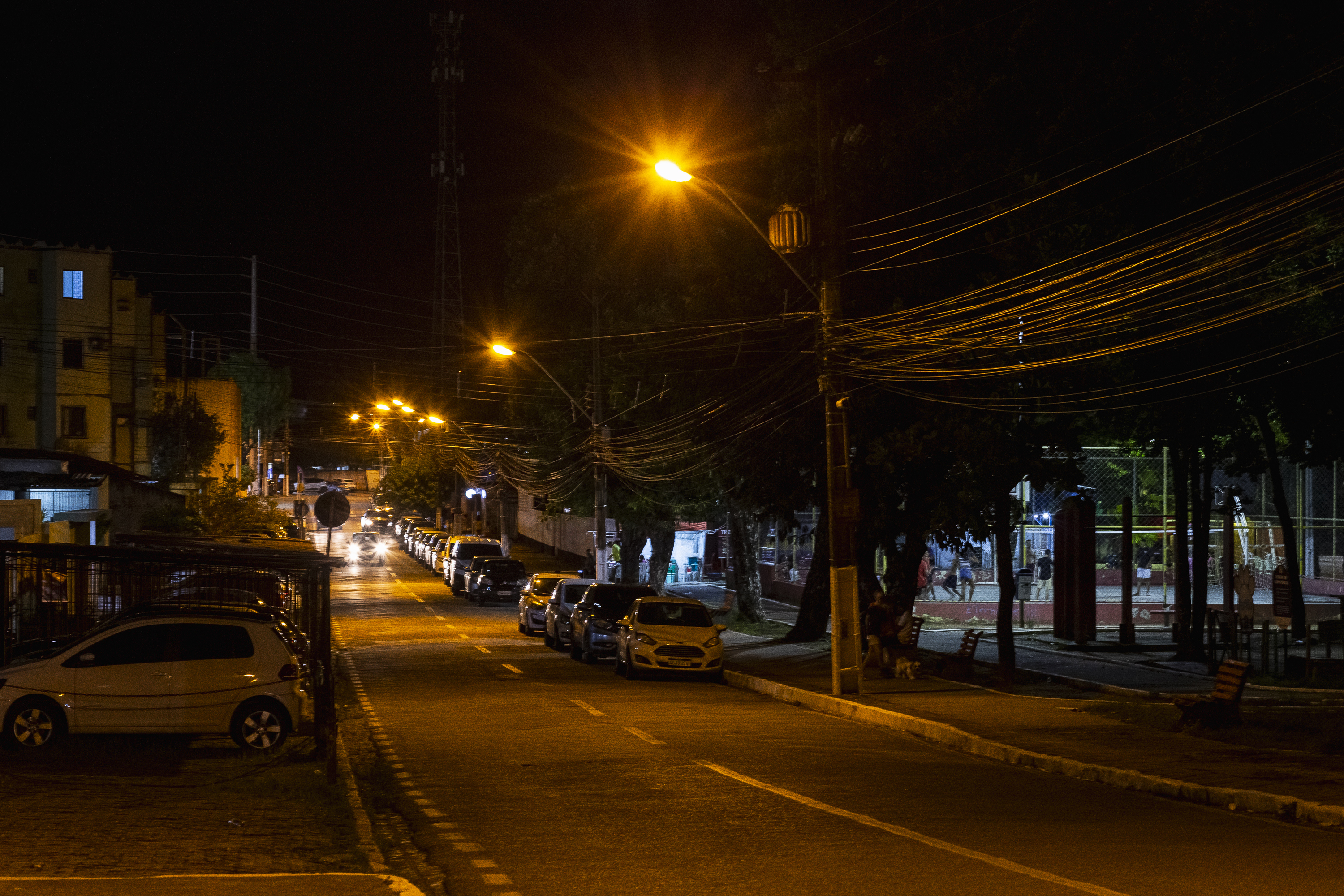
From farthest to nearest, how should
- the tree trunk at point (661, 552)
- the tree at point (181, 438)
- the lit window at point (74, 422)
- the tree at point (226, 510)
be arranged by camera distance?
the tree at point (181, 438), the lit window at point (74, 422), the tree at point (226, 510), the tree trunk at point (661, 552)

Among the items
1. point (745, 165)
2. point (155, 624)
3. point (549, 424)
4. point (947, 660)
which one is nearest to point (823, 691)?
point (947, 660)

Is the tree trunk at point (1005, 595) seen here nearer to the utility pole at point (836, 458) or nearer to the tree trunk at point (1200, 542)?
the utility pole at point (836, 458)

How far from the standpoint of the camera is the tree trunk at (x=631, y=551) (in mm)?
48000

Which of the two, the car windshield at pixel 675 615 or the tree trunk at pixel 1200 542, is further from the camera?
the tree trunk at pixel 1200 542

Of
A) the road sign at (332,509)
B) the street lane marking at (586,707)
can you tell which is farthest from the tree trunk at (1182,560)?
the road sign at (332,509)

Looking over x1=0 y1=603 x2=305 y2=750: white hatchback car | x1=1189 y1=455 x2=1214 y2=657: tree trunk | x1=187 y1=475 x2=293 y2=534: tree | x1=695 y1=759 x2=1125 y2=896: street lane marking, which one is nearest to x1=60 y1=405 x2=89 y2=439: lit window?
x1=187 y1=475 x2=293 y2=534: tree

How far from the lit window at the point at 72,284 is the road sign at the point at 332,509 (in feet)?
116

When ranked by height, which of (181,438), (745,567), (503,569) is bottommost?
(503,569)

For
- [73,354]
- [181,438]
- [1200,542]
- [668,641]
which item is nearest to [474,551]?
[73,354]

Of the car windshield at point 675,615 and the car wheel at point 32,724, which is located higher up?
the car windshield at point 675,615

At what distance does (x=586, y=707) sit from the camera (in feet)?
65.6

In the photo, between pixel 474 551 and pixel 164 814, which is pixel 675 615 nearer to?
pixel 164 814

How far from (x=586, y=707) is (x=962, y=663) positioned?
25.1 ft

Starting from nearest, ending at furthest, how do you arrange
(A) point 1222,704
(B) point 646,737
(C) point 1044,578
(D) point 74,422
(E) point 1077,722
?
1. (A) point 1222,704
2. (B) point 646,737
3. (E) point 1077,722
4. (C) point 1044,578
5. (D) point 74,422
